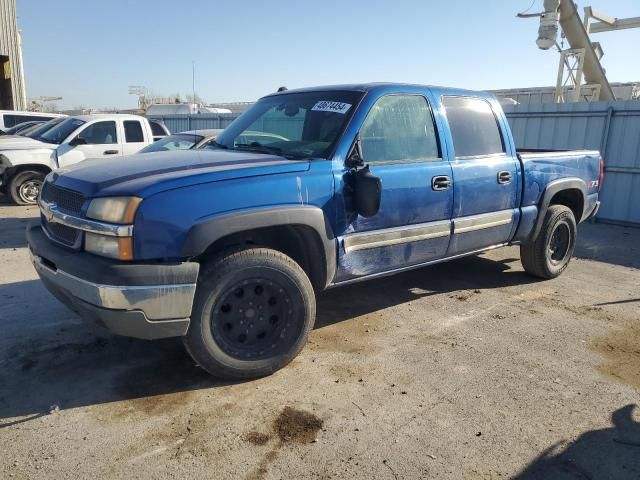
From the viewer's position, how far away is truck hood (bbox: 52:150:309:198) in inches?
113

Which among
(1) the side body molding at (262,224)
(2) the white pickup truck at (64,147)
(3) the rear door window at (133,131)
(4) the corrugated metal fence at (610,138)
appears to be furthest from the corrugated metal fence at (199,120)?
(1) the side body molding at (262,224)

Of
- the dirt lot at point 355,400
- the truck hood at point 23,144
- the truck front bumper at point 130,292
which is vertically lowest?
the dirt lot at point 355,400

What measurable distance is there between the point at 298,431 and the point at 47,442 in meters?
1.31

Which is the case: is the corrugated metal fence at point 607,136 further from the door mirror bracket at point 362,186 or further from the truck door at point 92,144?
the truck door at point 92,144

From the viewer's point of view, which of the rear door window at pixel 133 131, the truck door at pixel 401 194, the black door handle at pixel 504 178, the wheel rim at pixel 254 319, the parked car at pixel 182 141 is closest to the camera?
the wheel rim at pixel 254 319

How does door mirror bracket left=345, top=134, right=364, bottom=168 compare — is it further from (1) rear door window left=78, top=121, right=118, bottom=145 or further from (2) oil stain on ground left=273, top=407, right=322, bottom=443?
(1) rear door window left=78, top=121, right=118, bottom=145

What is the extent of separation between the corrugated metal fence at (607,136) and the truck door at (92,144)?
8.52 m

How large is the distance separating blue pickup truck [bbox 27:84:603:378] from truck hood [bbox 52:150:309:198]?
1cm

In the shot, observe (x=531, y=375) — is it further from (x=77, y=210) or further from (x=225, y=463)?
(x=77, y=210)

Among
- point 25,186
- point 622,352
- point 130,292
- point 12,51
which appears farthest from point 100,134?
point 12,51

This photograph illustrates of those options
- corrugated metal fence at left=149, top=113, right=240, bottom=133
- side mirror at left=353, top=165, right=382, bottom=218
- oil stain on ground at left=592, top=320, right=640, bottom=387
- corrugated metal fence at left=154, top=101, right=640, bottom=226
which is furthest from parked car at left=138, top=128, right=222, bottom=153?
corrugated metal fence at left=149, top=113, right=240, bottom=133

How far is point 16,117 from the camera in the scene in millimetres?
14906

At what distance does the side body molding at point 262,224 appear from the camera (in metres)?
2.88

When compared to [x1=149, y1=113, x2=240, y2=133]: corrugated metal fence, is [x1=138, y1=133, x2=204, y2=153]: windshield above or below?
below
